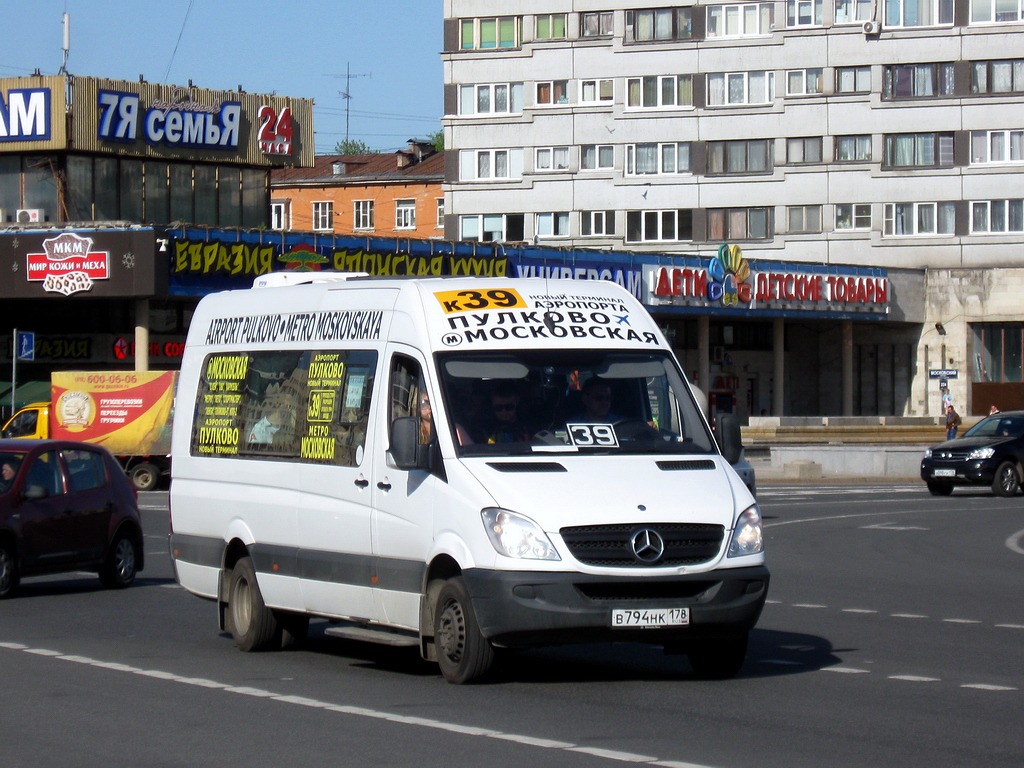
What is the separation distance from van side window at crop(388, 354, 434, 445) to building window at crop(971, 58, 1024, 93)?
214 feet

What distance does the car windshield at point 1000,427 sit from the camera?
3581 cm

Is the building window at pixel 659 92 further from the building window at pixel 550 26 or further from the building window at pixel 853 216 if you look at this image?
the building window at pixel 853 216

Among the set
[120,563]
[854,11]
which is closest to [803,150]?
[854,11]

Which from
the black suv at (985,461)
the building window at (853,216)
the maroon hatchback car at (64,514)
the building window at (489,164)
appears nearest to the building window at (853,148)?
the building window at (853,216)

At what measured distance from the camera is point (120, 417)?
40.2 m

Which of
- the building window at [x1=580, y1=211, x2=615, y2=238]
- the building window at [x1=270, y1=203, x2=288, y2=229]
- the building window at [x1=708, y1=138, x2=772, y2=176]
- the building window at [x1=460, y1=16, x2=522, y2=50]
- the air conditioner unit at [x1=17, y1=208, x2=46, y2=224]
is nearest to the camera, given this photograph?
the air conditioner unit at [x1=17, y1=208, x2=46, y2=224]

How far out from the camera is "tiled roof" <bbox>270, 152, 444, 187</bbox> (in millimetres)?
98188

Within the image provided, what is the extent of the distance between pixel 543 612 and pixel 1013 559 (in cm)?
1282

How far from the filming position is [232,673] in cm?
1152

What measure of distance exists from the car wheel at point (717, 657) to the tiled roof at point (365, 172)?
8719 centimetres

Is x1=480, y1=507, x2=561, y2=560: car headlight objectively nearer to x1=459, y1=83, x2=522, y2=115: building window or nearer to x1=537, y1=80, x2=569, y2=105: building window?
x1=537, y1=80, x2=569, y2=105: building window

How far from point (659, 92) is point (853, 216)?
32.4 ft

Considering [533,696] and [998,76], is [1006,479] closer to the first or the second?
[533,696]

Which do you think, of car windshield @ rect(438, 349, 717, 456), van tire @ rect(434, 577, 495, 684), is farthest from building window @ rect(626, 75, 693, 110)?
van tire @ rect(434, 577, 495, 684)
